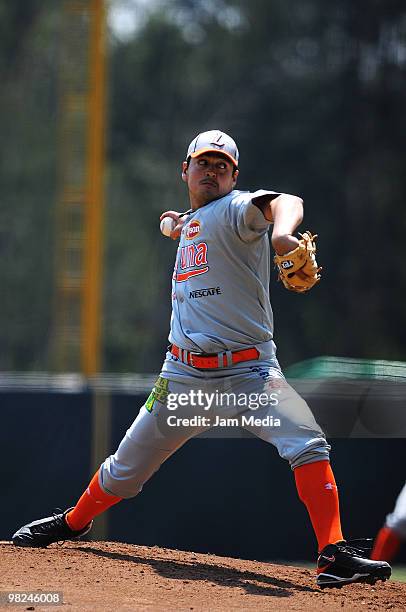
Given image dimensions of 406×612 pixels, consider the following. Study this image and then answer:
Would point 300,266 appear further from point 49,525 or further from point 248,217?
point 49,525

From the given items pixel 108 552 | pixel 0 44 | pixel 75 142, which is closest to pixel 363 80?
pixel 0 44

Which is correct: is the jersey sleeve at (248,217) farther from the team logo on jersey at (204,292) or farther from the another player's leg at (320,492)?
the another player's leg at (320,492)

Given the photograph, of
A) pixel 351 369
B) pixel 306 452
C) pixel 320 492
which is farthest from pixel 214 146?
pixel 351 369

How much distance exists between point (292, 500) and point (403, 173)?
53.9ft

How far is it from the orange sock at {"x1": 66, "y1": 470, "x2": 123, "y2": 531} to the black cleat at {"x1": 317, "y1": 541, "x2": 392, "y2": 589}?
3.04ft

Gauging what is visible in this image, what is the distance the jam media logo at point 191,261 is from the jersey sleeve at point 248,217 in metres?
0.17

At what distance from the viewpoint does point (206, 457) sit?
6516mm

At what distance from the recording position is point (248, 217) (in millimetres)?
3729

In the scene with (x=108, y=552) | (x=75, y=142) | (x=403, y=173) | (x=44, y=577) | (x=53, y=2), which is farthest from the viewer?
(x=53, y=2)

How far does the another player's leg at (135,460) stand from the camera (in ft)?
13.2

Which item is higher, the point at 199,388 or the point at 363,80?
the point at 363,80

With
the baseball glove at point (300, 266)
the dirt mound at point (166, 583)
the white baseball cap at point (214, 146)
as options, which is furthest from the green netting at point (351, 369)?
the baseball glove at point (300, 266)

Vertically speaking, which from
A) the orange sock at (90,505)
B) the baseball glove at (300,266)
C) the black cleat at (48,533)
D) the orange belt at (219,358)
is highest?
the baseball glove at (300,266)

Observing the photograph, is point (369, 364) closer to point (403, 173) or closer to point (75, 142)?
point (75, 142)
